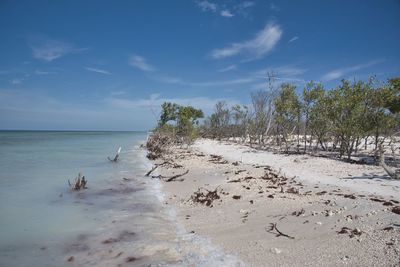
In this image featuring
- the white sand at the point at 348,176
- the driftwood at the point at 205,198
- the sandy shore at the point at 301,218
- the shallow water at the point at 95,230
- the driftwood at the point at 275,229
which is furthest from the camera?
the white sand at the point at 348,176

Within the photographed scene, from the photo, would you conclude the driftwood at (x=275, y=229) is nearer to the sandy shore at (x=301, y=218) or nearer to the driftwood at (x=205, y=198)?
the sandy shore at (x=301, y=218)

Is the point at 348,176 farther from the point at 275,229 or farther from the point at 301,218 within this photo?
the point at 275,229

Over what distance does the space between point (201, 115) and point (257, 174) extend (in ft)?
141

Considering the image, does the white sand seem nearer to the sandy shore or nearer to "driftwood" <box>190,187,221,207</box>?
the sandy shore

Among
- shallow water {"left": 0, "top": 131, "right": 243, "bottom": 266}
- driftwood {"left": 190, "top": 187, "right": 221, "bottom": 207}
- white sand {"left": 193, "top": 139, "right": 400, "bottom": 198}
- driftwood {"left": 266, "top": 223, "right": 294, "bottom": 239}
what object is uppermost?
white sand {"left": 193, "top": 139, "right": 400, "bottom": 198}

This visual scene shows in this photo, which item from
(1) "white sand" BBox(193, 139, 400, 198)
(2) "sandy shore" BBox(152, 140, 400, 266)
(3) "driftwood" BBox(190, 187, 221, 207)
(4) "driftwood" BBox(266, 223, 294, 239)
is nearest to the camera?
(2) "sandy shore" BBox(152, 140, 400, 266)

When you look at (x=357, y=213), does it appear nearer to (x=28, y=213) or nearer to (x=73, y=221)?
(x=73, y=221)

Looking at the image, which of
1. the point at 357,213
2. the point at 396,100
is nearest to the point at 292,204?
the point at 357,213

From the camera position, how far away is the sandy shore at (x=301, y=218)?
13.1 ft

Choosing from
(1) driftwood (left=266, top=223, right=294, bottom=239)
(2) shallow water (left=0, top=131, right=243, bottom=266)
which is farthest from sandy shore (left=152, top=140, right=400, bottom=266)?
(2) shallow water (left=0, top=131, right=243, bottom=266)

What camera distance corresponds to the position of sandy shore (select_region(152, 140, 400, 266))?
13.1 ft

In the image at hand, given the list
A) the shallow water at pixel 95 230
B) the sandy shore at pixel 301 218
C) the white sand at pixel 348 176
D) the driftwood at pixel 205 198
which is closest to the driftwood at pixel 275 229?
the sandy shore at pixel 301 218

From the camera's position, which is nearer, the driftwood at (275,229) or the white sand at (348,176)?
the driftwood at (275,229)

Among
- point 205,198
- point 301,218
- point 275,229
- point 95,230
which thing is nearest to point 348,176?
point 205,198
